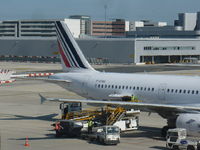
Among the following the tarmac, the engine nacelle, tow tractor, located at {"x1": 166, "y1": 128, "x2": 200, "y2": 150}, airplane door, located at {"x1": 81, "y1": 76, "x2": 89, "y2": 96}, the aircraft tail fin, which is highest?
the aircraft tail fin

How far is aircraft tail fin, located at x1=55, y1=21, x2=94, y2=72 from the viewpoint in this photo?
52688 millimetres

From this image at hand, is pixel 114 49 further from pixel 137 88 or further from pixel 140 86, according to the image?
pixel 140 86

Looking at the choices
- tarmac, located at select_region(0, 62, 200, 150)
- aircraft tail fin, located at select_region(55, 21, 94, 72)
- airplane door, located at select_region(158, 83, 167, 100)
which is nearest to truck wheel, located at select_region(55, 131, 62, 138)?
tarmac, located at select_region(0, 62, 200, 150)

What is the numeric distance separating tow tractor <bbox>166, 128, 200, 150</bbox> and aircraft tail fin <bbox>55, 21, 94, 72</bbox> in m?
18.6

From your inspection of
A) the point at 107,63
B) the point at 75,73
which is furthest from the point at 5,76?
the point at 107,63

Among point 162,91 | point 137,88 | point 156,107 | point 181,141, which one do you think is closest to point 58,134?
point 156,107

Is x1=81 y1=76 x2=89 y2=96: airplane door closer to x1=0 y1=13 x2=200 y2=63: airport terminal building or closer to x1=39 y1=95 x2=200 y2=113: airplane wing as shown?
x1=39 y1=95 x2=200 y2=113: airplane wing

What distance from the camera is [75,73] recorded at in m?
52.0

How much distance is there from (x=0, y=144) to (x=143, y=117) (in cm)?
1889

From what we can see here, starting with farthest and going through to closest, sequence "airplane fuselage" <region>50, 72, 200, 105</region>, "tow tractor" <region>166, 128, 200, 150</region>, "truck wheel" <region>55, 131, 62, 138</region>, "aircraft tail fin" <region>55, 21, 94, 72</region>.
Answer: "aircraft tail fin" <region>55, 21, 94, 72</region> < "airplane fuselage" <region>50, 72, 200, 105</region> < "truck wheel" <region>55, 131, 62, 138</region> < "tow tractor" <region>166, 128, 200, 150</region>

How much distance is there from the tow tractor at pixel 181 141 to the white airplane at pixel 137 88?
40.8 inches

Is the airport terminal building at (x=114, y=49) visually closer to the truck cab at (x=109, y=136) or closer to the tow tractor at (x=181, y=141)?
the truck cab at (x=109, y=136)

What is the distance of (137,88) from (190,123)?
9603 mm

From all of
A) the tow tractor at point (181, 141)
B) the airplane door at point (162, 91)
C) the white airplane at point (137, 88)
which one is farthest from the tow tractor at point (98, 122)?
the tow tractor at point (181, 141)
